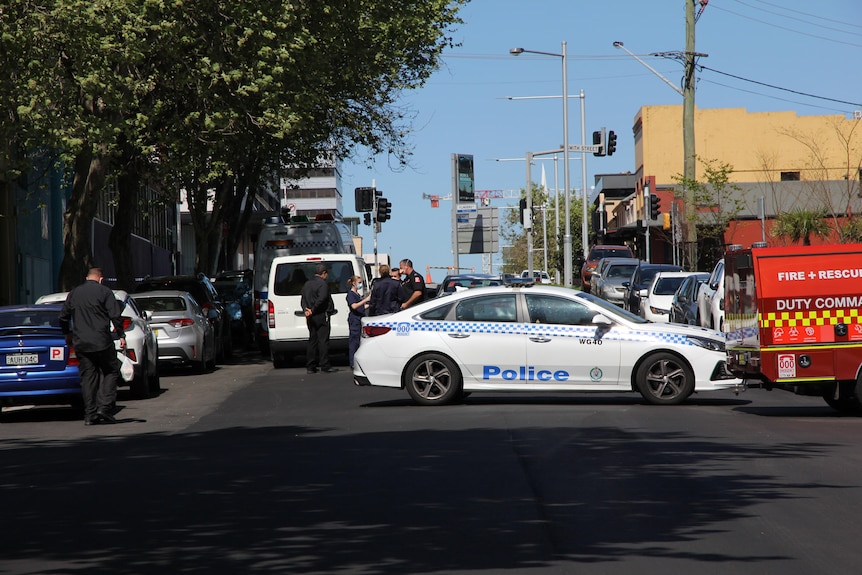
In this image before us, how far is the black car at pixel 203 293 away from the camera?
27.9 meters

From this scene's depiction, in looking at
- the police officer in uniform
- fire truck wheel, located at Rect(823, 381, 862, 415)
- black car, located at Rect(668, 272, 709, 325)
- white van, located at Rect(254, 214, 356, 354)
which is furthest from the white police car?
white van, located at Rect(254, 214, 356, 354)

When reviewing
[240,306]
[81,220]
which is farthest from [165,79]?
[240,306]

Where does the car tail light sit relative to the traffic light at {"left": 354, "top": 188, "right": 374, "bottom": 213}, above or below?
below

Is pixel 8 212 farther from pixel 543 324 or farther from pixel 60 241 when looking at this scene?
pixel 543 324

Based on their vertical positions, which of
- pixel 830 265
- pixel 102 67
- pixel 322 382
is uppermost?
pixel 102 67

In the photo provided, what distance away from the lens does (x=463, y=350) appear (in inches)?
661

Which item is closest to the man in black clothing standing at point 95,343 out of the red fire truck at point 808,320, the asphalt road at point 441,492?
the asphalt road at point 441,492

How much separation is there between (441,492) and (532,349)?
7129 mm

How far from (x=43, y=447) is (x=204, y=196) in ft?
112

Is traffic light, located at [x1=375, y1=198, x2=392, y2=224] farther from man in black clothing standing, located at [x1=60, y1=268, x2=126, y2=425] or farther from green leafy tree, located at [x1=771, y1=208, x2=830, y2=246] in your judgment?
man in black clothing standing, located at [x1=60, y1=268, x2=126, y2=425]

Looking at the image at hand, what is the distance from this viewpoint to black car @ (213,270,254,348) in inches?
1383

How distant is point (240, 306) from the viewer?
35844 mm

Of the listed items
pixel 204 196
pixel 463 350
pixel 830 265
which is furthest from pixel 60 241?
pixel 830 265

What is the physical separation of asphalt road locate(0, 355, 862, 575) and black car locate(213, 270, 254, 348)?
1833 centimetres
